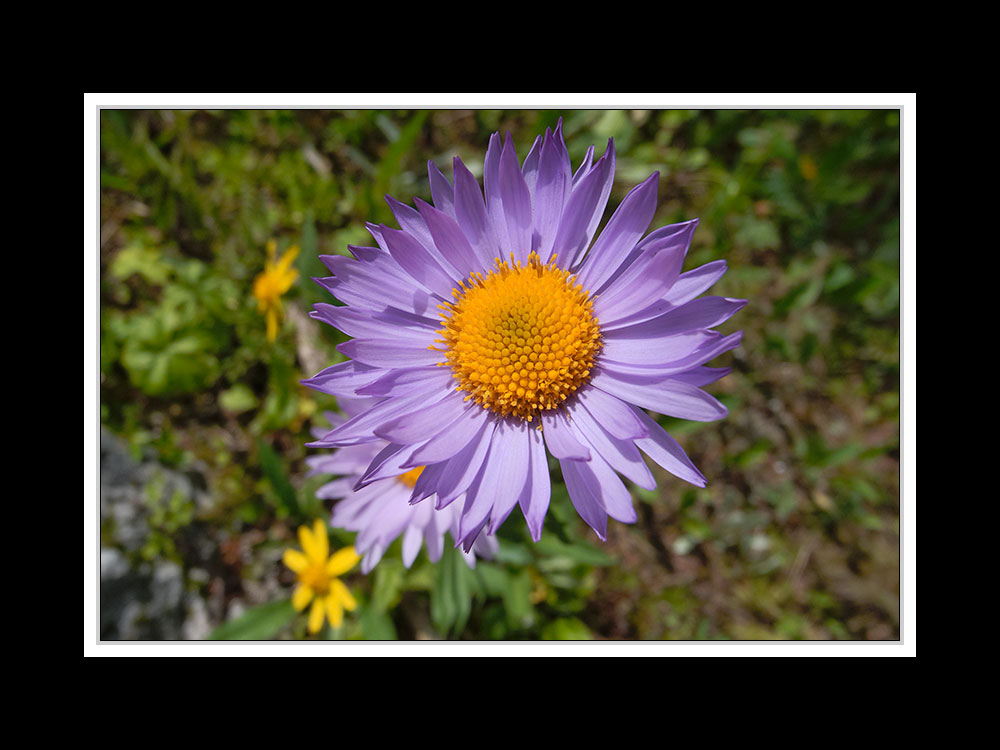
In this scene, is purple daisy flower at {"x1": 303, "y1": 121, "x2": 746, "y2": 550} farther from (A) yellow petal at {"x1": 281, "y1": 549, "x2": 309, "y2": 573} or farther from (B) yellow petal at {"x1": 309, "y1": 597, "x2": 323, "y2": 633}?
(B) yellow petal at {"x1": 309, "y1": 597, "x2": 323, "y2": 633}

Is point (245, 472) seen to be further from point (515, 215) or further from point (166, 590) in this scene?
point (515, 215)

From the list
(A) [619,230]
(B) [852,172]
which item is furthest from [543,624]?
(B) [852,172]

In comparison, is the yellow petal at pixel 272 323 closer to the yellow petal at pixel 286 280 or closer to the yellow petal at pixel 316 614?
the yellow petal at pixel 286 280

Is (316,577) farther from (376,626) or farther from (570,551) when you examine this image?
(570,551)

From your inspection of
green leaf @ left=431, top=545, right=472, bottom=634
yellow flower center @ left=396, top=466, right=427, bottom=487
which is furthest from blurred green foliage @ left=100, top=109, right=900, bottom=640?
yellow flower center @ left=396, top=466, right=427, bottom=487

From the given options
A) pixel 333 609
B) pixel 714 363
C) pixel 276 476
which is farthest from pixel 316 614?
pixel 714 363

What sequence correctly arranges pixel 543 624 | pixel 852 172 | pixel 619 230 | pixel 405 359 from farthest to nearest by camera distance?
1. pixel 852 172
2. pixel 543 624
3. pixel 405 359
4. pixel 619 230
